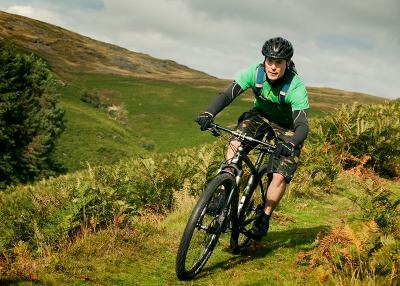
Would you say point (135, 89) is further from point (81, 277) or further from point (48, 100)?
point (81, 277)

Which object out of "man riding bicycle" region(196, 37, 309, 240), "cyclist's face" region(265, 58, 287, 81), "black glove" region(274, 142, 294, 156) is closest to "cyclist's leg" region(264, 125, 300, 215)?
"man riding bicycle" region(196, 37, 309, 240)

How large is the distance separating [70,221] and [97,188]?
912 mm

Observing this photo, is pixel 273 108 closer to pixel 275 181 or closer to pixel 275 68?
pixel 275 68

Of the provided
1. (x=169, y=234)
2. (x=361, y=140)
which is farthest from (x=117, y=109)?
(x=169, y=234)

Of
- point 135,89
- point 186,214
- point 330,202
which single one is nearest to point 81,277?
point 186,214

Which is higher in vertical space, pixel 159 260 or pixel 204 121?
pixel 204 121

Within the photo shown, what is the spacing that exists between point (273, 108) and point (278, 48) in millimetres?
1033

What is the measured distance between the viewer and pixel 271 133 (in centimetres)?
671

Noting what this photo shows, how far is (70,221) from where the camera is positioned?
655 centimetres

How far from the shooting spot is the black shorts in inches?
247

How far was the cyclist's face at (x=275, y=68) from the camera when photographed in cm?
606

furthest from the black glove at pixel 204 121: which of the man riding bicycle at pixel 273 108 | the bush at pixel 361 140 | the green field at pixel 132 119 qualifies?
the green field at pixel 132 119

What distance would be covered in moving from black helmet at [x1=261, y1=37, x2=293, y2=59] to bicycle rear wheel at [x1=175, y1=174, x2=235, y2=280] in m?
1.67

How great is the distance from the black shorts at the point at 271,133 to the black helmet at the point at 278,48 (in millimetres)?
976
